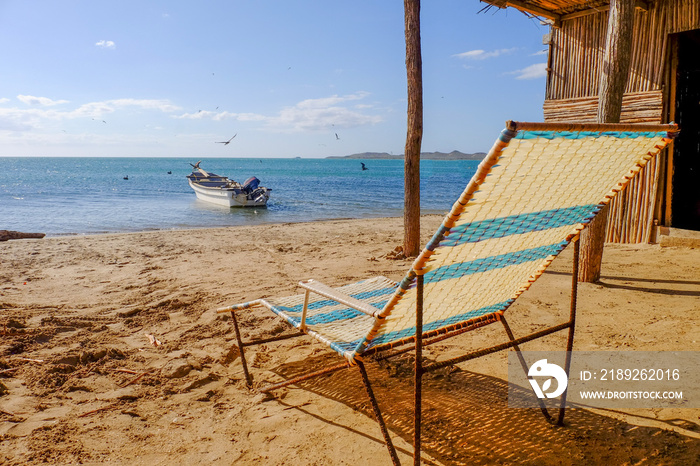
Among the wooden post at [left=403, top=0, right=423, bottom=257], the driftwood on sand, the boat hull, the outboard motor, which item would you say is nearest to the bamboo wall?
the wooden post at [left=403, top=0, right=423, bottom=257]

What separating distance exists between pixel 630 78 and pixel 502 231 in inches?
254

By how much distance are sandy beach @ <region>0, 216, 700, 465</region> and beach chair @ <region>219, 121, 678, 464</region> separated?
39cm

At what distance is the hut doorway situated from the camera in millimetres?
7906

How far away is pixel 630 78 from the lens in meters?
6.55

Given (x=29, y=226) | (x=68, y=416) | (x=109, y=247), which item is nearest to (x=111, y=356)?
(x=68, y=416)

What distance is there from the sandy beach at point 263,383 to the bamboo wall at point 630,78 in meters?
1.20

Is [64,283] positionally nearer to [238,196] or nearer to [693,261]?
[693,261]

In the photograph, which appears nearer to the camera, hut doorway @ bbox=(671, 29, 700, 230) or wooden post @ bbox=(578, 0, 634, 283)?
wooden post @ bbox=(578, 0, 634, 283)

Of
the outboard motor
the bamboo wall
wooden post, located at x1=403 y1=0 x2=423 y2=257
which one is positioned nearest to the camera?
wooden post, located at x1=403 y1=0 x2=423 y2=257

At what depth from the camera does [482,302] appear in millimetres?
2301

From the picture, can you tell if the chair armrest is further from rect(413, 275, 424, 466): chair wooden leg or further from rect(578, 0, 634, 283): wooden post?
rect(578, 0, 634, 283): wooden post

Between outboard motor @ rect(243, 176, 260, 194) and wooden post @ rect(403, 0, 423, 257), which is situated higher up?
wooden post @ rect(403, 0, 423, 257)

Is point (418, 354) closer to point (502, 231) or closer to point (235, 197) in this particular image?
point (502, 231)

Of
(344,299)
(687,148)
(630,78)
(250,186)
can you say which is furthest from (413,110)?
(250,186)
